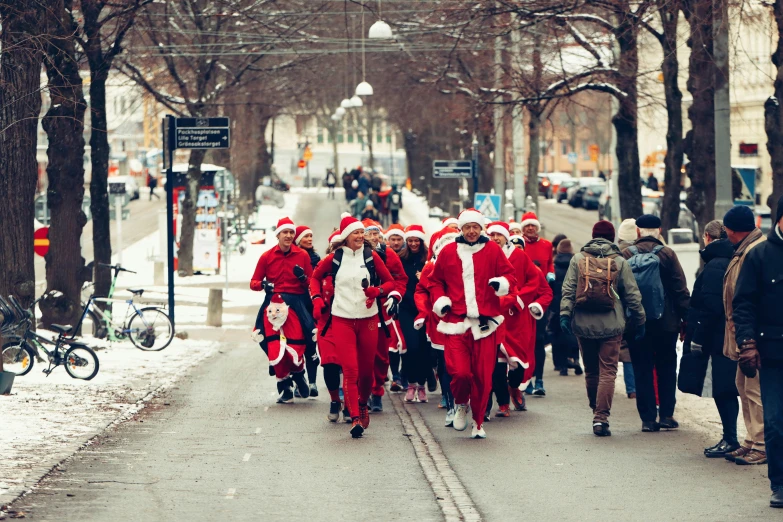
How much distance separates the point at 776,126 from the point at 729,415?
8.91m

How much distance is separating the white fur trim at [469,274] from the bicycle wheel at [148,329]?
8.88 meters

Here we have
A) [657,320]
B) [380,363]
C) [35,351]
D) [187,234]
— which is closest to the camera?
[657,320]

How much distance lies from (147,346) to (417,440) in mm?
8981

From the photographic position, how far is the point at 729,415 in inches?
393

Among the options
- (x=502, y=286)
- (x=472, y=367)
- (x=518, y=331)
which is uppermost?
(x=502, y=286)

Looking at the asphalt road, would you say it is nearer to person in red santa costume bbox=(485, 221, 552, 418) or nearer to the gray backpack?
person in red santa costume bbox=(485, 221, 552, 418)

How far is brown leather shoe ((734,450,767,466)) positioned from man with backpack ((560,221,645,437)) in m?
1.55

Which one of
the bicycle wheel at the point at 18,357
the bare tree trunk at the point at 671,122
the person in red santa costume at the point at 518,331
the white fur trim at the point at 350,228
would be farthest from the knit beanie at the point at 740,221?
the bare tree trunk at the point at 671,122

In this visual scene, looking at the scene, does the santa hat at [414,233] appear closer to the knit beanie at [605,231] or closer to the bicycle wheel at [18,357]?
the knit beanie at [605,231]

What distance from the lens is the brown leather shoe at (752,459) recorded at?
9.59 m

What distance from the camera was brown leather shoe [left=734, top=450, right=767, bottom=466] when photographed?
31.4 ft

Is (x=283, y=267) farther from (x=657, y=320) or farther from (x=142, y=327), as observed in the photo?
(x=142, y=327)

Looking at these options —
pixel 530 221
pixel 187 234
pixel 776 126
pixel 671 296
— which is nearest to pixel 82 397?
pixel 530 221

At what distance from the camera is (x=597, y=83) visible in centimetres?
2286
